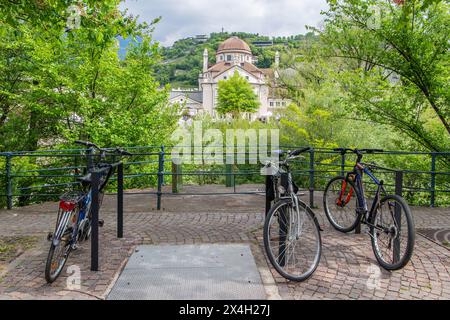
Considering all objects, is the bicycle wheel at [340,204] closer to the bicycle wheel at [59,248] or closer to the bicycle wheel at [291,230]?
the bicycle wheel at [291,230]

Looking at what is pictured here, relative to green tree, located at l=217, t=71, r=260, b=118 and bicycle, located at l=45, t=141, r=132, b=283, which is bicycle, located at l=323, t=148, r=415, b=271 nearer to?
bicycle, located at l=45, t=141, r=132, b=283

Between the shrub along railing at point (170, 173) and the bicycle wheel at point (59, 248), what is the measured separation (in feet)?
9.18

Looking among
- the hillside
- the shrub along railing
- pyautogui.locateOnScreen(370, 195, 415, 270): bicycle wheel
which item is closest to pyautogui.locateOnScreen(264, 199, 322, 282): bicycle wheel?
pyautogui.locateOnScreen(370, 195, 415, 270): bicycle wheel

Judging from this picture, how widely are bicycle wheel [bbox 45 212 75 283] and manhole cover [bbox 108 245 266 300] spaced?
58cm

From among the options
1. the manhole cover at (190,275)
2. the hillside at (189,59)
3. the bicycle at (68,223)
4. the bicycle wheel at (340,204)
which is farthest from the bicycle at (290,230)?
the hillside at (189,59)

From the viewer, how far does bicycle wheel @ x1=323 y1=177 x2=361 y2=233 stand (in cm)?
548

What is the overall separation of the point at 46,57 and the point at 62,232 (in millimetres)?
9159

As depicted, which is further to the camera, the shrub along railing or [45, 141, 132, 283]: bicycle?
the shrub along railing

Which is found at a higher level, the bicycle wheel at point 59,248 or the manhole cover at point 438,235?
the bicycle wheel at point 59,248

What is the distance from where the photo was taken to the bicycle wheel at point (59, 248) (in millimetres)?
3438

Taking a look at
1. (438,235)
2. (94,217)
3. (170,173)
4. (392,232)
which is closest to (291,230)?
(392,232)

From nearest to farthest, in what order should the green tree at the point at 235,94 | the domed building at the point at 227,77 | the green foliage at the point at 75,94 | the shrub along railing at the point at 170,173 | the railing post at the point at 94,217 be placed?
the railing post at the point at 94,217 < the shrub along railing at the point at 170,173 < the green foliage at the point at 75,94 < the green tree at the point at 235,94 < the domed building at the point at 227,77
